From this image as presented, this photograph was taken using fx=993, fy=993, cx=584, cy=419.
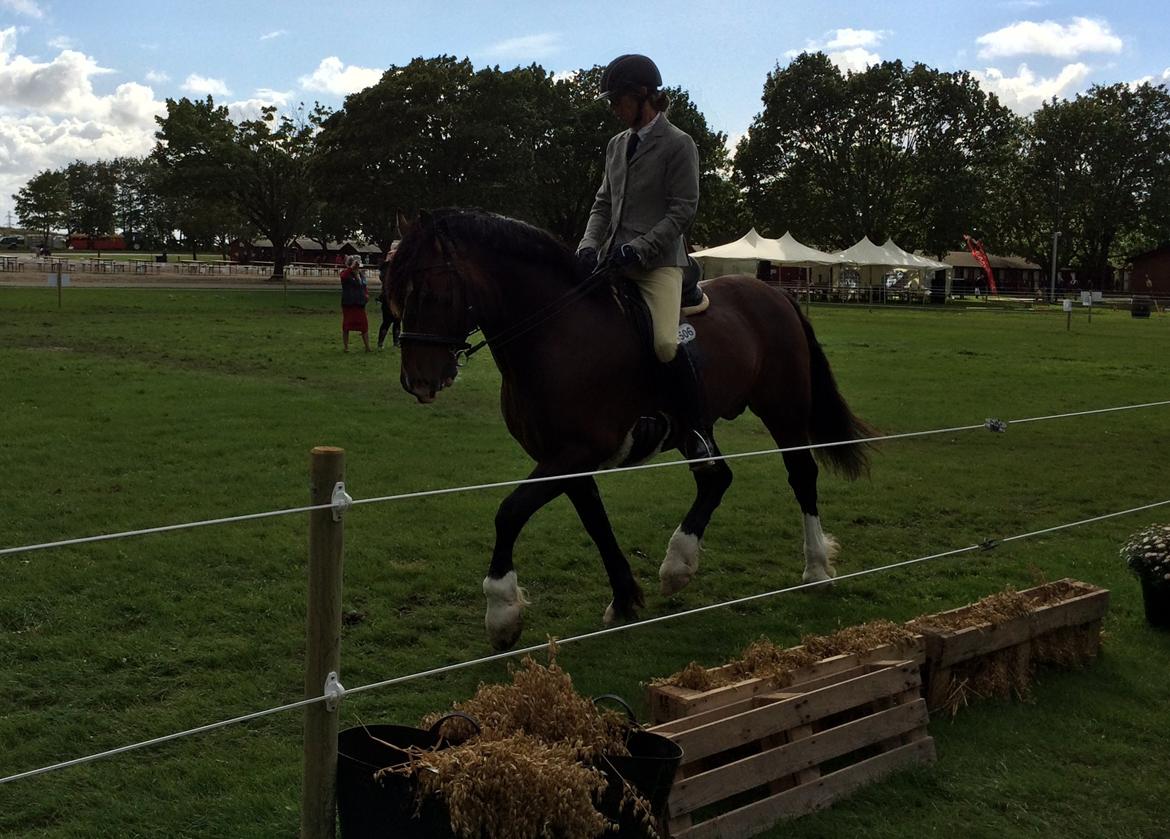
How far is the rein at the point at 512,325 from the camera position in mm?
5152

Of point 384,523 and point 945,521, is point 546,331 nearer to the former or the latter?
point 384,523

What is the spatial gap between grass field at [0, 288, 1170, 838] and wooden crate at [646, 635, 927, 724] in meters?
0.52

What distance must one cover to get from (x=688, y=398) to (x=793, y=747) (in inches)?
101

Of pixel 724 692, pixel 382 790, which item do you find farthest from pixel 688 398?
pixel 382 790

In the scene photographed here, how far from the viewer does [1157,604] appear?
20.7 ft

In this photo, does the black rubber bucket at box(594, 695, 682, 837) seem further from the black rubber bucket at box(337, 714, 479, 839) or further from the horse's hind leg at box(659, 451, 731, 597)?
the horse's hind leg at box(659, 451, 731, 597)

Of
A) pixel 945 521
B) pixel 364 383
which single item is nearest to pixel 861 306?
pixel 364 383

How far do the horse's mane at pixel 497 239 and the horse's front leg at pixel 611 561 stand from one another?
4.50 feet

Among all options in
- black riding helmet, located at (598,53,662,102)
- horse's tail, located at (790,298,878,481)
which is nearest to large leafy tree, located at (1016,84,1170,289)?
horse's tail, located at (790,298,878,481)

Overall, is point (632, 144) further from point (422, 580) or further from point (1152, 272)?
point (1152, 272)

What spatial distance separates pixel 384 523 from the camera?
826 centimetres

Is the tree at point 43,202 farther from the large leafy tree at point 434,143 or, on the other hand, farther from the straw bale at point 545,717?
the straw bale at point 545,717

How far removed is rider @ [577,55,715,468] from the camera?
5.79 meters

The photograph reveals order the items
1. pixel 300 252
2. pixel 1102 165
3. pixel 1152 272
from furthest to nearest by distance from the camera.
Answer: pixel 300 252
pixel 1152 272
pixel 1102 165
